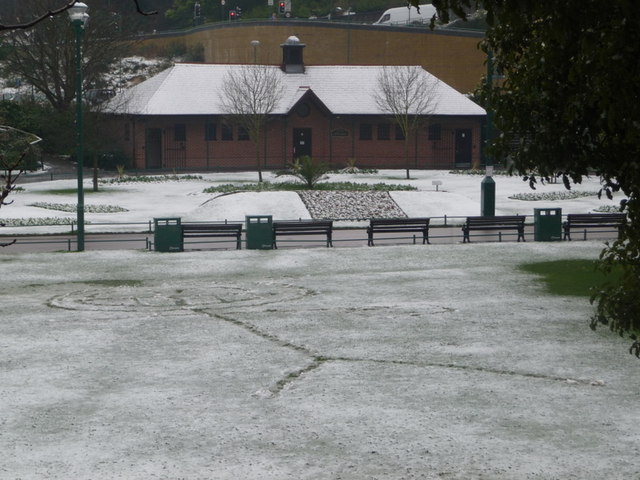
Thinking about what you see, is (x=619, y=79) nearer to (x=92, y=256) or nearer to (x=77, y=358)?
(x=77, y=358)

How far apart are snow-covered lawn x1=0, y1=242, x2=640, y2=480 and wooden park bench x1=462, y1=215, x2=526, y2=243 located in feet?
22.9

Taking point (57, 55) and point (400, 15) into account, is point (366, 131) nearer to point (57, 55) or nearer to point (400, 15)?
point (57, 55)

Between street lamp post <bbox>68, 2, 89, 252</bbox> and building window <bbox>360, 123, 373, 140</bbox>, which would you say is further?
building window <bbox>360, 123, 373, 140</bbox>

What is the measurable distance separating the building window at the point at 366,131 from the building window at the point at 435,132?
385 cm

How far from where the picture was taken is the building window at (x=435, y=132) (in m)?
67.1

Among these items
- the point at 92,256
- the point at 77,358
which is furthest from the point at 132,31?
the point at 77,358

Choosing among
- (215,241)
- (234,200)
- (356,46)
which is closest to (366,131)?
(356,46)

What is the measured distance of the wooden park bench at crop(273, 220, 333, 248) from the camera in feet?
99.6

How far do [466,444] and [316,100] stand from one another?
2151 inches

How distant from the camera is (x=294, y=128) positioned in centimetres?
6656

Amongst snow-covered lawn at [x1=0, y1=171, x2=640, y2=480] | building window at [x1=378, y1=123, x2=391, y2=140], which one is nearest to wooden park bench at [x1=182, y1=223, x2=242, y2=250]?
snow-covered lawn at [x1=0, y1=171, x2=640, y2=480]

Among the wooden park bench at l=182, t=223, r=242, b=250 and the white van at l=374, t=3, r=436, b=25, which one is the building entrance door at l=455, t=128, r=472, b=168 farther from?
the wooden park bench at l=182, t=223, r=242, b=250

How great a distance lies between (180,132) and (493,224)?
36.4m

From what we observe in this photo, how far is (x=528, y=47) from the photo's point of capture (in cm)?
1009
